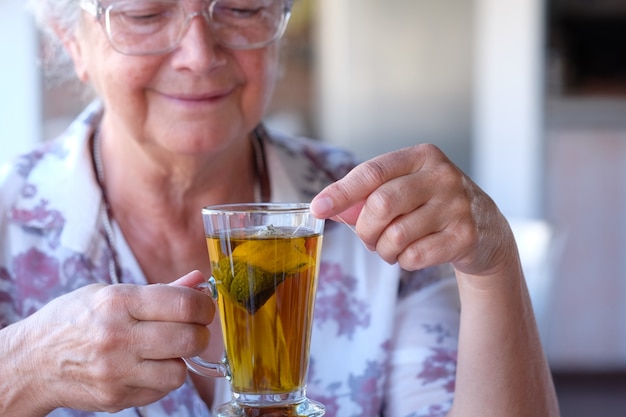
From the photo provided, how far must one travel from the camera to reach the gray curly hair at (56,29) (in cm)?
167

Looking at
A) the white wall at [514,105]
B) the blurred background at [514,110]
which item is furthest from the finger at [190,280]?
the white wall at [514,105]

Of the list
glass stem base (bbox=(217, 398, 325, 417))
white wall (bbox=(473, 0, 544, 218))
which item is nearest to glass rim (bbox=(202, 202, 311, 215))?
glass stem base (bbox=(217, 398, 325, 417))

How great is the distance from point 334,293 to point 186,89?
452mm

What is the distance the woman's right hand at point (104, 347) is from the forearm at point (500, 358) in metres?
0.42

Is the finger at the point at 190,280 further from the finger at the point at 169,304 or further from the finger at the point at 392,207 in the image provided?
the finger at the point at 392,207

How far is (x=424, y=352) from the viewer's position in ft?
5.34

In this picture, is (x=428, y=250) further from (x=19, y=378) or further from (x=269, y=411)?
(x=19, y=378)

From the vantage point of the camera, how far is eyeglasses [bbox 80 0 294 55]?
4.98 ft

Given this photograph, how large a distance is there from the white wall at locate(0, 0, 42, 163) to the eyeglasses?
370cm

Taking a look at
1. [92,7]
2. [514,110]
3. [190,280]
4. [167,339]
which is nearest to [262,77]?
[92,7]

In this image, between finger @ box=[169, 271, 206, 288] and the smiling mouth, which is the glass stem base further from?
the smiling mouth

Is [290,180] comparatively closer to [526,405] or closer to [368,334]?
[368,334]

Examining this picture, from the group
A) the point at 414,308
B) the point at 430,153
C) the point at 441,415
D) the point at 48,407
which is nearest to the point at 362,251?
the point at 414,308

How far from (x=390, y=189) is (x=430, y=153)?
0.09 metres
